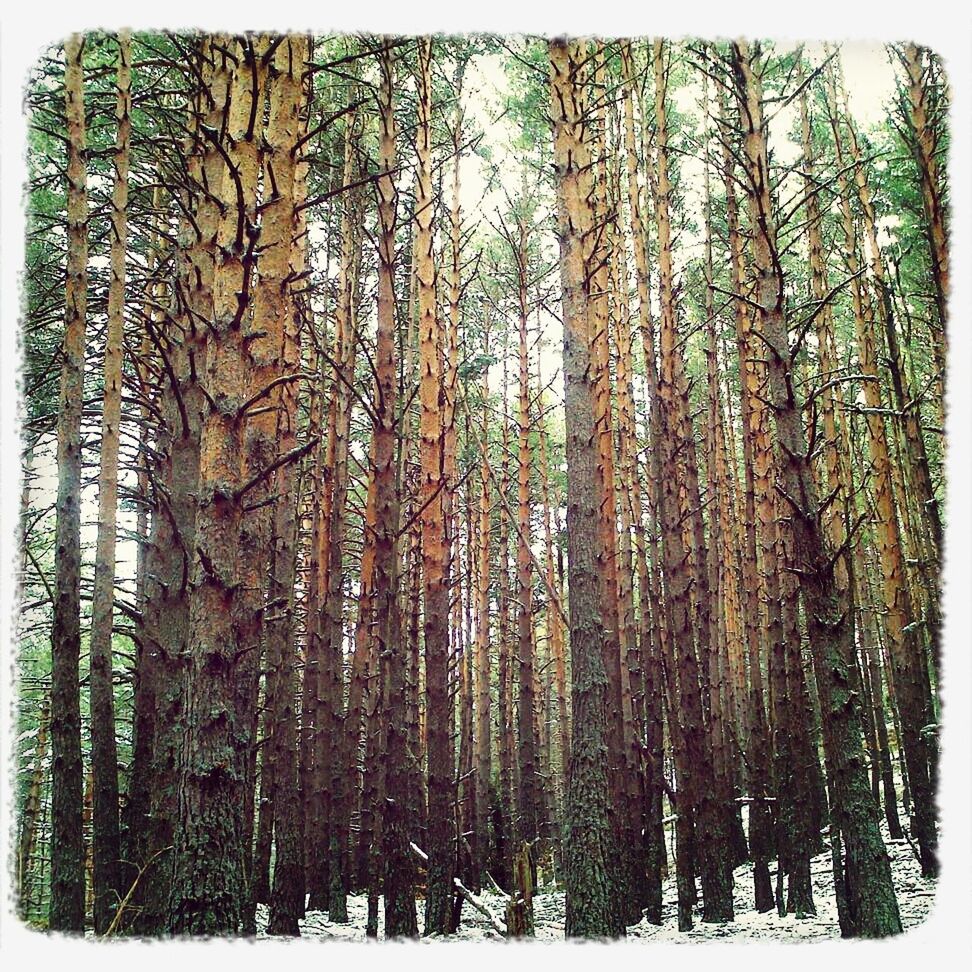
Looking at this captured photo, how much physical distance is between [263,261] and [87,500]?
4243 millimetres

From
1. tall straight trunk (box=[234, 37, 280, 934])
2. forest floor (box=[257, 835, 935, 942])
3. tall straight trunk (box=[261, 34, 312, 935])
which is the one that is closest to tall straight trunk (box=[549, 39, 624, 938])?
forest floor (box=[257, 835, 935, 942])

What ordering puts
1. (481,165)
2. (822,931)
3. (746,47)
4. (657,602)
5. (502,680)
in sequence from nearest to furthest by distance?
(746,47) → (822,931) → (657,602) → (481,165) → (502,680)

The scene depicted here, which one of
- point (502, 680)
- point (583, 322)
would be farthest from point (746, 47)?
point (502, 680)

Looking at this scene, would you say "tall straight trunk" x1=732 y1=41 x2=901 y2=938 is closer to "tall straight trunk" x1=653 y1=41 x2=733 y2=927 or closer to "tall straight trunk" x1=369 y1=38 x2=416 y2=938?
"tall straight trunk" x1=653 y1=41 x2=733 y2=927

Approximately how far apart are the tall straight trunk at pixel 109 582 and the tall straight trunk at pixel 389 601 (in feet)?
6.13

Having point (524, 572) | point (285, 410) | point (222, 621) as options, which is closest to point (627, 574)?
point (524, 572)

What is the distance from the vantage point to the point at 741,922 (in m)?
7.31

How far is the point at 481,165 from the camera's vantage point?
12234 millimetres

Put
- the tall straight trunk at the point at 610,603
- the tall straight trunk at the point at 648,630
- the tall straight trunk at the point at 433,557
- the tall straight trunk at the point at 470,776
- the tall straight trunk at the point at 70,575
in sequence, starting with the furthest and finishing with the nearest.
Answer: the tall straight trunk at the point at 470,776 → the tall straight trunk at the point at 648,630 → the tall straight trunk at the point at 610,603 → the tall straight trunk at the point at 433,557 → the tall straight trunk at the point at 70,575

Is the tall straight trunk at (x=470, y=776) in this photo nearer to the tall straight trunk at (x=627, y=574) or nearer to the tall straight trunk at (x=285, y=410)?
the tall straight trunk at (x=627, y=574)

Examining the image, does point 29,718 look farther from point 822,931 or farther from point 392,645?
point 822,931

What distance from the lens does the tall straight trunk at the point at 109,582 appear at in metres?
5.06

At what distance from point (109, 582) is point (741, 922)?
6.45 m

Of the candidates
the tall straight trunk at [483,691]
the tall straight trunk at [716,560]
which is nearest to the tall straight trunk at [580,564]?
the tall straight trunk at [716,560]
